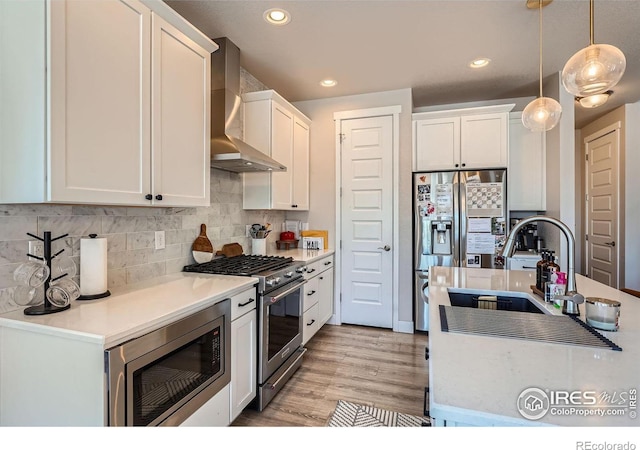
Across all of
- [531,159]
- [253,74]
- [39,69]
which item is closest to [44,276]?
[39,69]

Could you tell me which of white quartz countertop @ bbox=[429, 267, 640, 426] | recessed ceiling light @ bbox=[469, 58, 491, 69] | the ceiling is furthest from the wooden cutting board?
recessed ceiling light @ bbox=[469, 58, 491, 69]

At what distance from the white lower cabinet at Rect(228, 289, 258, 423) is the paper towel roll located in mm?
655

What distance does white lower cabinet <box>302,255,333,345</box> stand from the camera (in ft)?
9.52

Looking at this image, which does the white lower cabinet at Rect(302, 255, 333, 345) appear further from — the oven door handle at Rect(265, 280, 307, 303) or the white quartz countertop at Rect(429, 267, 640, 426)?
the white quartz countertop at Rect(429, 267, 640, 426)

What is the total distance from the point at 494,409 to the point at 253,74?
3.36m

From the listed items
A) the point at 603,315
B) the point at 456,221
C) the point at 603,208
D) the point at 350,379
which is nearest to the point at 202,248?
the point at 350,379

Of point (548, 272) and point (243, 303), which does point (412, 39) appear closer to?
point (548, 272)

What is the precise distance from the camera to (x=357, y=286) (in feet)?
12.1

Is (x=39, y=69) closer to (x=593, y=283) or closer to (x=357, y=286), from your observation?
(x=593, y=283)

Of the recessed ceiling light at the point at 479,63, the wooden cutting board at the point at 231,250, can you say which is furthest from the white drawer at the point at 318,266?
the recessed ceiling light at the point at 479,63

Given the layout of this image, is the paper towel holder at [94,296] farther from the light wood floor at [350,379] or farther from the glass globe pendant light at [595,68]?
the glass globe pendant light at [595,68]

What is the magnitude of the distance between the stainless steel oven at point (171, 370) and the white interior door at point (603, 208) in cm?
507

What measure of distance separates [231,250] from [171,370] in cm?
146

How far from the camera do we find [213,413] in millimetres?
1617
